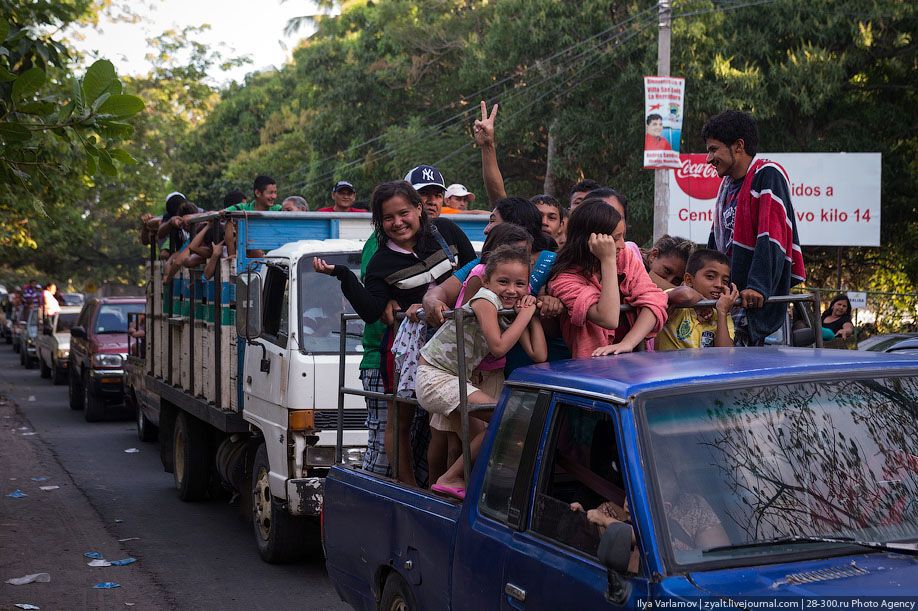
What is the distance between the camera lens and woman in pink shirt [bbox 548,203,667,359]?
468cm

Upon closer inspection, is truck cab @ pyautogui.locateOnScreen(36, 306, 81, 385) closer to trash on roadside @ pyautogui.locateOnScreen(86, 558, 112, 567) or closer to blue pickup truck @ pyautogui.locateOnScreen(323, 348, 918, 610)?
trash on roadside @ pyautogui.locateOnScreen(86, 558, 112, 567)

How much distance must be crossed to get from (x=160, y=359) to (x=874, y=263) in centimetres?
1663

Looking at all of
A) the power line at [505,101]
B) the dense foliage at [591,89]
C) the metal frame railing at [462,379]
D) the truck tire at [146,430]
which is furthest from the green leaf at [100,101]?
the power line at [505,101]

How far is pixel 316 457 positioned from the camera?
771 cm

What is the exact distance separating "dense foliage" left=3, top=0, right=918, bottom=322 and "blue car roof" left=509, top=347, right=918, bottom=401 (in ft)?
53.6

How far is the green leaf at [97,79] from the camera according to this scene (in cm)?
577

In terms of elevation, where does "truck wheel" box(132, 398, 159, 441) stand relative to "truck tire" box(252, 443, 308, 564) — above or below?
below

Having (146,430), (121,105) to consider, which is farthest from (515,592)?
(146,430)

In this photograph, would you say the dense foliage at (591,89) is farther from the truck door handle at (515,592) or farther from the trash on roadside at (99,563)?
the truck door handle at (515,592)

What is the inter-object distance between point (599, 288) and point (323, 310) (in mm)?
3705

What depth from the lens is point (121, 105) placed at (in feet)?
19.3

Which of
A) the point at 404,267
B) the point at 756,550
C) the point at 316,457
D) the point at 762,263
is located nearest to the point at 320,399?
the point at 316,457

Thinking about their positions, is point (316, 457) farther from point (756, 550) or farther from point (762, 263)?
point (756, 550)

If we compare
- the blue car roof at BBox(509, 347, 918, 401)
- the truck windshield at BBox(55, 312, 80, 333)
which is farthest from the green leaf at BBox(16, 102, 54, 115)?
the truck windshield at BBox(55, 312, 80, 333)
